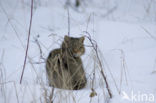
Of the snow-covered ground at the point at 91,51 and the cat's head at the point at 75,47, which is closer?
the snow-covered ground at the point at 91,51

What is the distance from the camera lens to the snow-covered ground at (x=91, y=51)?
269 cm

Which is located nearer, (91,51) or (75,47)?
(91,51)

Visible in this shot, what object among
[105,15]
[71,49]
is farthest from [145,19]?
[71,49]

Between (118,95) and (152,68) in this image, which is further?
(152,68)

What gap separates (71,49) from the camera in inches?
141

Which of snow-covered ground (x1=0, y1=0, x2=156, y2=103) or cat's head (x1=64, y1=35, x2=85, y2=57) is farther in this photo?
cat's head (x1=64, y1=35, x2=85, y2=57)

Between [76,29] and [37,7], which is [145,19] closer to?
[76,29]

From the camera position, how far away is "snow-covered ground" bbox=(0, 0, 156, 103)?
8.81ft

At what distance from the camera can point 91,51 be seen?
9.57 ft

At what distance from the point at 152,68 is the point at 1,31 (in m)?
3.12

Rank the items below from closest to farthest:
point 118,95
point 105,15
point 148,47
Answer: point 118,95
point 148,47
point 105,15

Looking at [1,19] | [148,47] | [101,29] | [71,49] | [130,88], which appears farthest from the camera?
[1,19]

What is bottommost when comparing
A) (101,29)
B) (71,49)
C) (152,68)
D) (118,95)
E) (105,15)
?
(118,95)

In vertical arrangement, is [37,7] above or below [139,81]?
above
